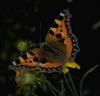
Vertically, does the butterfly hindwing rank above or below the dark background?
below

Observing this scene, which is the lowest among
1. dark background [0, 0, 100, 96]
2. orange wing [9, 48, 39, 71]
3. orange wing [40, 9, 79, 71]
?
orange wing [9, 48, 39, 71]

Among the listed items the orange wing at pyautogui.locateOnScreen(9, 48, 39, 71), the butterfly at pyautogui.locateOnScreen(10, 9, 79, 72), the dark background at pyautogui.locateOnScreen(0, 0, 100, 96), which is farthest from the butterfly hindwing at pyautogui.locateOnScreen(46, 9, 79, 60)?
the dark background at pyautogui.locateOnScreen(0, 0, 100, 96)

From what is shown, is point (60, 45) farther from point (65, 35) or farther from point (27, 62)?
point (27, 62)

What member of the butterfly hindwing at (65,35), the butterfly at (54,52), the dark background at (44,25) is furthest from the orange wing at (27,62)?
the dark background at (44,25)

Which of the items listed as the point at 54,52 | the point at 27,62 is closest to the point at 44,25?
the point at 54,52

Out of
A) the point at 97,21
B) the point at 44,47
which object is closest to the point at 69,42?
the point at 44,47

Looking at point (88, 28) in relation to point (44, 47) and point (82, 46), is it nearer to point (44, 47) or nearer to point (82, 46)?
point (82, 46)

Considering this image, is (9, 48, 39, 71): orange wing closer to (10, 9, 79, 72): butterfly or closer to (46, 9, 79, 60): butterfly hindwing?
(10, 9, 79, 72): butterfly
